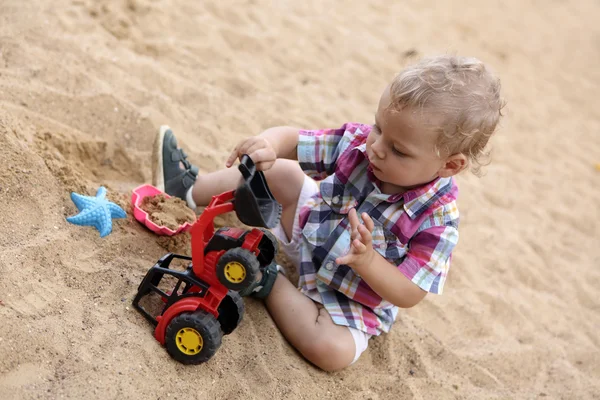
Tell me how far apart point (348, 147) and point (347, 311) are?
2.12ft

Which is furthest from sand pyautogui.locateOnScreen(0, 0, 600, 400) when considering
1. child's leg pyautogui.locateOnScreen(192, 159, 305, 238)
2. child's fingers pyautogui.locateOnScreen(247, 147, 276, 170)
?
child's fingers pyautogui.locateOnScreen(247, 147, 276, 170)

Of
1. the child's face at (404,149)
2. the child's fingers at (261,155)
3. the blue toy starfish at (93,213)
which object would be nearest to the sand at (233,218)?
the blue toy starfish at (93,213)

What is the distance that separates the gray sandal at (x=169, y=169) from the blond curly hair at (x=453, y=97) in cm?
105

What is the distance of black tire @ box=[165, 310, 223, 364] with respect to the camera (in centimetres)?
200

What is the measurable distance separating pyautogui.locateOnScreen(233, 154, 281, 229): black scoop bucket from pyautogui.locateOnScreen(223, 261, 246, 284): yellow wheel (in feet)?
0.49

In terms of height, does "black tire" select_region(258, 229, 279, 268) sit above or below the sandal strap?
above

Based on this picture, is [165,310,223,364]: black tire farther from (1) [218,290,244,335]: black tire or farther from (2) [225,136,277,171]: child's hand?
(2) [225,136,277,171]: child's hand

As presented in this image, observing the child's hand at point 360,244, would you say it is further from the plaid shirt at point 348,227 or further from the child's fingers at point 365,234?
the plaid shirt at point 348,227

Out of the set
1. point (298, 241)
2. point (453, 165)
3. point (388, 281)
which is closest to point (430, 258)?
point (388, 281)

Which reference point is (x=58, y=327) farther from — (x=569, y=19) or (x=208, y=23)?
(x=569, y=19)

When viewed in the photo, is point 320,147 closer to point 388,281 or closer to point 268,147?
point 268,147

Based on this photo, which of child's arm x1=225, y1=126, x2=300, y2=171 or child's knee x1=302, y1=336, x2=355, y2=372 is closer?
Result: child's arm x1=225, y1=126, x2=300, y2=171

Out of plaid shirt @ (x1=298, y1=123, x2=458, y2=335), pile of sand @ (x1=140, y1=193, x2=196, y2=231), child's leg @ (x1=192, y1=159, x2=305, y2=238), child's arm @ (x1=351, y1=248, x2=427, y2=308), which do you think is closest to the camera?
child's arm @ (x1=351, y1=248, x2=427, y2=308)

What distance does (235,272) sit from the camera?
1.99 m
